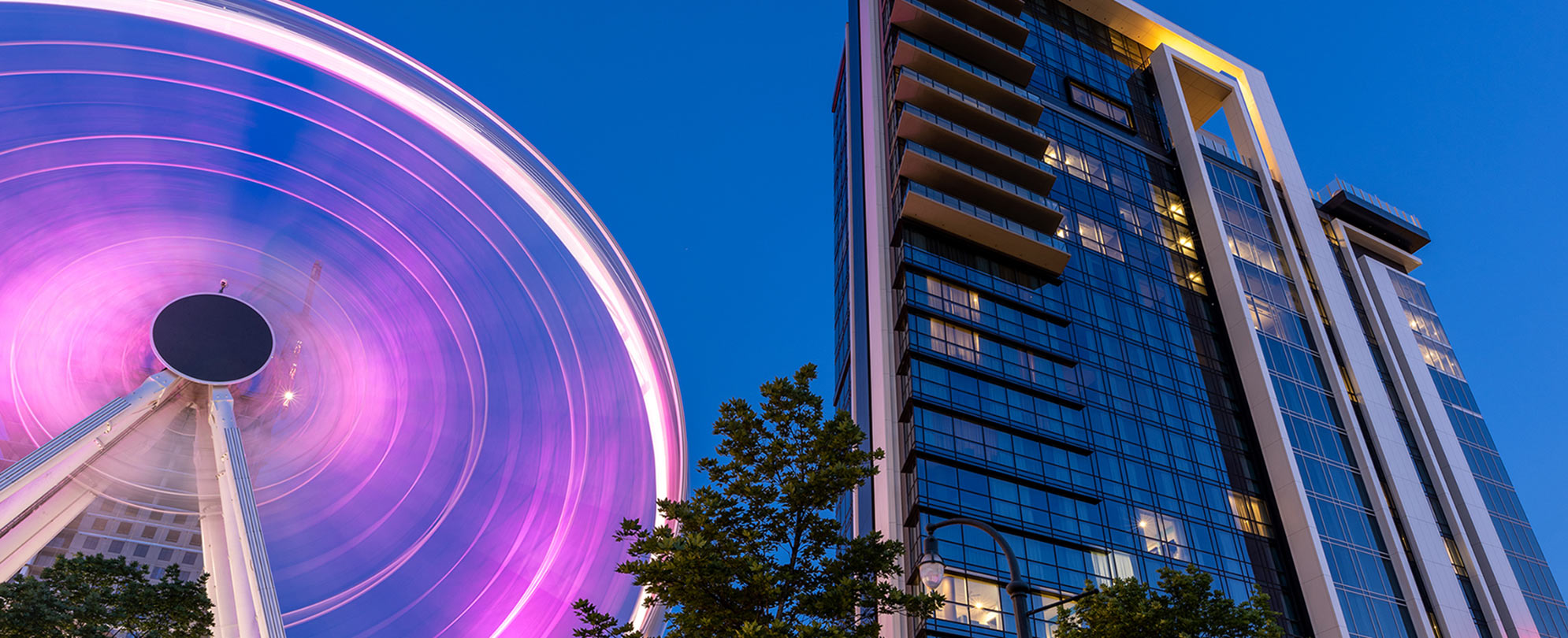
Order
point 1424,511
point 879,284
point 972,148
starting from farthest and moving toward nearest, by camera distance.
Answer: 1. point 972,148
2. point 1424,511
3. point 879,284

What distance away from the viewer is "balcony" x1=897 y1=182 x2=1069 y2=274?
47781mm

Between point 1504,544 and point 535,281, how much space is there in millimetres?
48876

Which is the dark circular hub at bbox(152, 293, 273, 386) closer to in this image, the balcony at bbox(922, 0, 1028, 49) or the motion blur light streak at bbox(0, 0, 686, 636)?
the motion blur light streak at bbox(0, 0, 686, 636)

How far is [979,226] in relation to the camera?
4841 cm

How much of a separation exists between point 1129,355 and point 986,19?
2054cm

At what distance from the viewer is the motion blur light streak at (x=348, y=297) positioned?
16469 millimetres

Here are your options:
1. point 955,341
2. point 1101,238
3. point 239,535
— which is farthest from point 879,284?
point 239,535

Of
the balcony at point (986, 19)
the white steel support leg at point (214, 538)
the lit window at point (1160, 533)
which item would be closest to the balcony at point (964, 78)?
the balcony at point (986, 19)

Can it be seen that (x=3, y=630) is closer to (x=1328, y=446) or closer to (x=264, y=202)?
(x=264, y=202)

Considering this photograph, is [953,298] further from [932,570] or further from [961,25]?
[932,570]

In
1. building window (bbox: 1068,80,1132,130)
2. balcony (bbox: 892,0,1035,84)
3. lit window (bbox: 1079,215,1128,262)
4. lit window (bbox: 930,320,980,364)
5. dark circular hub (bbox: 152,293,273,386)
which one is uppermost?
building window (bbox: 1068,80,1132,130)

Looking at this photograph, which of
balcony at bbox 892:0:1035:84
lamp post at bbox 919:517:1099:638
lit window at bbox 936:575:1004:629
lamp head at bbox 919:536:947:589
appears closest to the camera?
lamp post at bbox 919:517:1099:638

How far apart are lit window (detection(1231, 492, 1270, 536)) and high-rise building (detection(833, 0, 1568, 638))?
0.11 meters

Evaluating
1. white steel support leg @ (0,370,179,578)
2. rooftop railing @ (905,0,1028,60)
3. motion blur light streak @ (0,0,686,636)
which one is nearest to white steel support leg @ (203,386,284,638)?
motion blur light streak @ (0,0,686,636)
